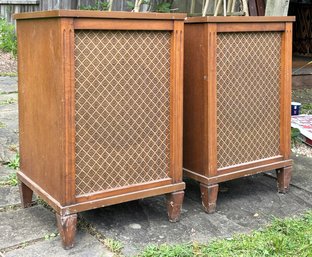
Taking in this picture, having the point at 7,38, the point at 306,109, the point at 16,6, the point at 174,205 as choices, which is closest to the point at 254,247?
the point at 174,205

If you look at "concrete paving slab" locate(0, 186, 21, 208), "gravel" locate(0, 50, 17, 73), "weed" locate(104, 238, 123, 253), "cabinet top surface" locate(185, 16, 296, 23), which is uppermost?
"cabinet top surface" locate(185, 16, 296, 23)

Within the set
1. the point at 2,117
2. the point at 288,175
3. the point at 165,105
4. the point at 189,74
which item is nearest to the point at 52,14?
the point at 165,105

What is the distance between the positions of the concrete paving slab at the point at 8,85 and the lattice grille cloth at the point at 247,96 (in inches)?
154

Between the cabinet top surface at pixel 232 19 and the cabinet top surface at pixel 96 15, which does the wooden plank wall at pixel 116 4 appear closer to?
the cabinet top surface at pixel 232 19

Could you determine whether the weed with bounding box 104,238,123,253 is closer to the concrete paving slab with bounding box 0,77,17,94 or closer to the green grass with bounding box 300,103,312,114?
the green grass with bounding box 300,103,312,114

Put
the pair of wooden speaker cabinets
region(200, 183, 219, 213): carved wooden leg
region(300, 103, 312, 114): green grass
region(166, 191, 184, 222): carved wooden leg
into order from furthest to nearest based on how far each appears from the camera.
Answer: region(300, 103, 312, 114): green grass < region(200, 183, 219, 213): carved wooden leg < region(166, 191, 184, 222): carved wooden leg < the pair of wooden speaker cabinets

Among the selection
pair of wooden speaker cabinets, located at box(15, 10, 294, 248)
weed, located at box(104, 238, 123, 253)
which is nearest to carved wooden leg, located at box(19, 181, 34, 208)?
pair of wooden speaker cabinets, located at box(15, 10, 294, 248)

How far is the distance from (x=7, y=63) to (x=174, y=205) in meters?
6.37

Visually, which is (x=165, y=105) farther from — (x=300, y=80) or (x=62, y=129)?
(x=300, y=80)

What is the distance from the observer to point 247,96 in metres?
2.58

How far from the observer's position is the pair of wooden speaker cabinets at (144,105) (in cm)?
203

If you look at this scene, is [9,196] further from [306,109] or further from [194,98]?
[306,109]

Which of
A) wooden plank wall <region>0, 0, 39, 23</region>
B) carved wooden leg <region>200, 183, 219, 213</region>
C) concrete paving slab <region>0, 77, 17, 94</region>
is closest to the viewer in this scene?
carved wooden leg <region>200, 183, 219, 213</region>

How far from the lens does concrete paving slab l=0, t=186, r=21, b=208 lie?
101 inches
